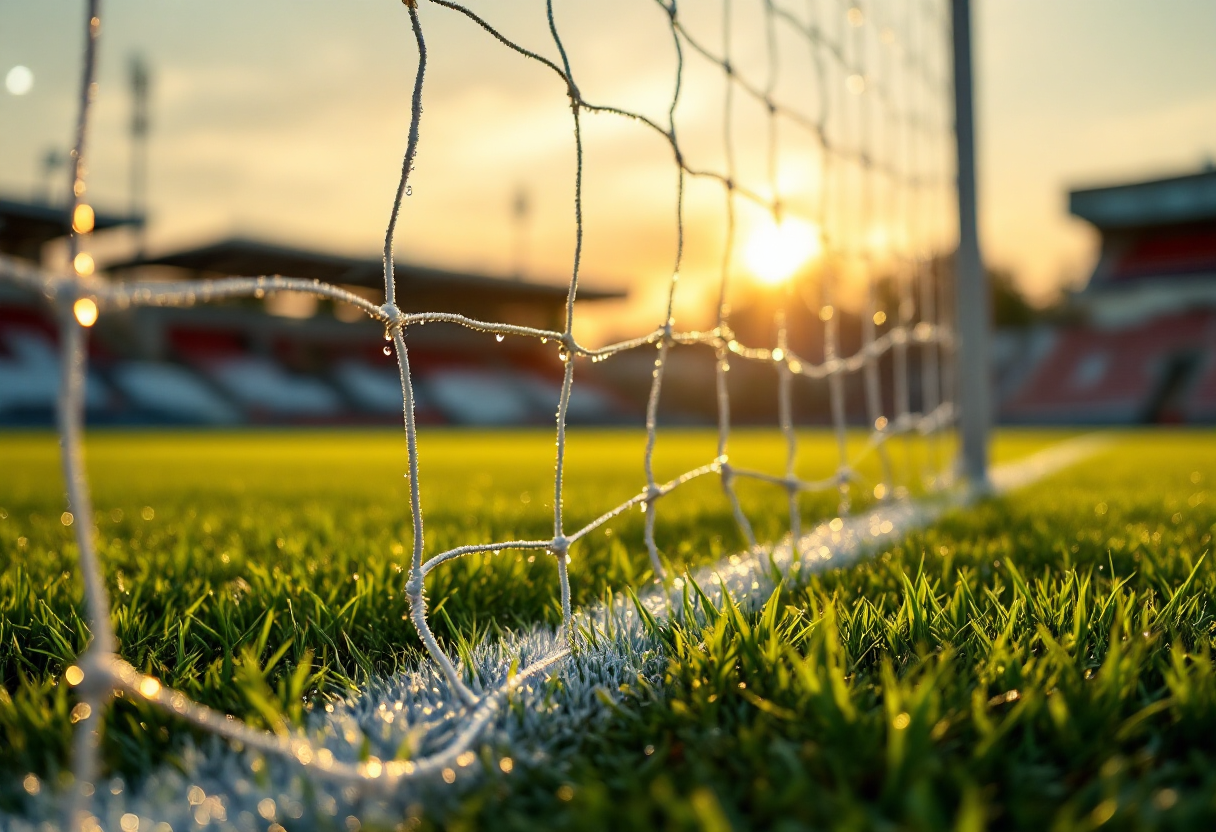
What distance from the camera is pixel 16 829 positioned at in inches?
24.0

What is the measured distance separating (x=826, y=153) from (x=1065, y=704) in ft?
5.88

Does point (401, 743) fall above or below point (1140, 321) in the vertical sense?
above

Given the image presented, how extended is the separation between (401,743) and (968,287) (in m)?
2.61

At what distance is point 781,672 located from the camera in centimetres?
74

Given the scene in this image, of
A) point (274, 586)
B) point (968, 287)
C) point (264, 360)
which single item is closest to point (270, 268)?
point (264, 360)

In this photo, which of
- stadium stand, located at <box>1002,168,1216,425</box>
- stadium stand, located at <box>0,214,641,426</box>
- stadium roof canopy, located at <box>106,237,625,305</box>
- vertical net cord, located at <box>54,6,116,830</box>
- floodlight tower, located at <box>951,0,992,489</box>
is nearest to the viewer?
vertical net cord, located at <box>54,6,116,830</box>

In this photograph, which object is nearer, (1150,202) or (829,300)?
(829,300)

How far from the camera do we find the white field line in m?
0.62

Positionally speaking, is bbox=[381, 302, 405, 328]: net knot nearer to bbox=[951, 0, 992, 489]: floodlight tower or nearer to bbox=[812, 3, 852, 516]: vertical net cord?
bbox=[812, 3, 852, 516]: vertical net cord

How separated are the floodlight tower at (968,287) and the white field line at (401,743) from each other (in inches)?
81.3

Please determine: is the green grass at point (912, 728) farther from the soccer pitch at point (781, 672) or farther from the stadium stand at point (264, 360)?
the stadium stand at point (264, 360)

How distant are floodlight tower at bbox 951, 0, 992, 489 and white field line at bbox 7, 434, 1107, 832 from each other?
81.3 inches

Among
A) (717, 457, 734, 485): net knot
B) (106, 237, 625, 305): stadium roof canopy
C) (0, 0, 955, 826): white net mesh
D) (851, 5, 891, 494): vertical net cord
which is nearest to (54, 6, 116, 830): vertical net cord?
(0, 0, 955, 826): white net mesh

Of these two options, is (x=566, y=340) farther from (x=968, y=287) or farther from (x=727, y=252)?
(x=968, y=287)
